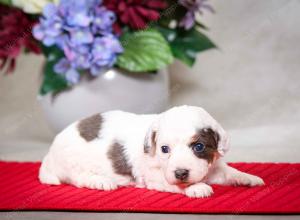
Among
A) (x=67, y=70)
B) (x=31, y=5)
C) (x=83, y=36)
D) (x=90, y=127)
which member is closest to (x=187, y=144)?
(x=90, y=127)

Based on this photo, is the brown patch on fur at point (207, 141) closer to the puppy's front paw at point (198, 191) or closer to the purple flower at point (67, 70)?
the puppy's front paw at point (198, 191)

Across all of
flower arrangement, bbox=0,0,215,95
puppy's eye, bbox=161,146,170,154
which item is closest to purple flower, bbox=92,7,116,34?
flower arrangement, bbox=0,0,215,95

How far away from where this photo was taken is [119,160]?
296cm

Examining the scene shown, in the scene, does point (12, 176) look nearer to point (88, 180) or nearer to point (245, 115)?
point (88, 180)

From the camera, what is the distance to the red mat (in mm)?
2543

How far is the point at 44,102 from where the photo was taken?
4098 millimetres

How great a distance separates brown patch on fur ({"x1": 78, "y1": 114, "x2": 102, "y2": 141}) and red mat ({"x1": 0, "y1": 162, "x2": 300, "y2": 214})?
25 centimetres

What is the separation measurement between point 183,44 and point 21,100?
1.64 m

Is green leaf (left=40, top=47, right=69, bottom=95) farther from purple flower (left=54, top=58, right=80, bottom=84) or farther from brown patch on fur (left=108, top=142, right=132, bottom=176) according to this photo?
brown patch on fur (left=108, top=142, right=132, bottom=176)

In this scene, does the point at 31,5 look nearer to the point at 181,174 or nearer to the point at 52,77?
the point at 52,77

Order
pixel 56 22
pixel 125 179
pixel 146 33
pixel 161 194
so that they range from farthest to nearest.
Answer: pixel 146 33 < pixel 56 22 < pixel 125 179 < pixel 161 194

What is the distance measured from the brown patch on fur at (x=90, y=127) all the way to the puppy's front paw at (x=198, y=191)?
578mm

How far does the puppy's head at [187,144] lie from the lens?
2633mm

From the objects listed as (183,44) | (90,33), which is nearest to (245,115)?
(183,44)
